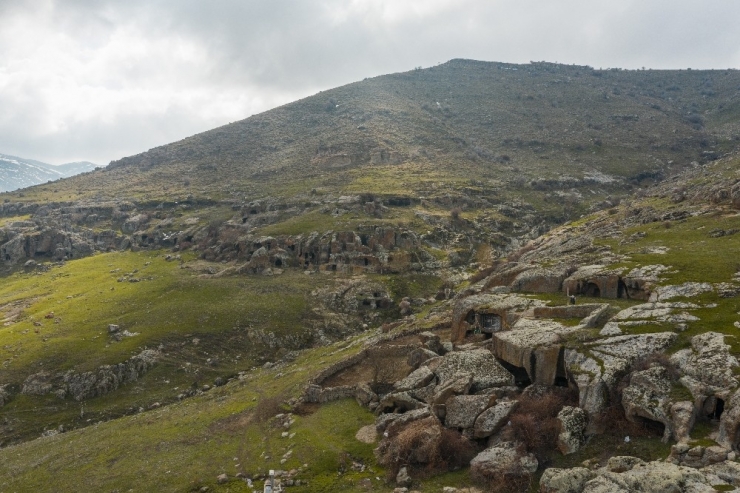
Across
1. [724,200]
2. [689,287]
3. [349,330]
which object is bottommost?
[349,330]

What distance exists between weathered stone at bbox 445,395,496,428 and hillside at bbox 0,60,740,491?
0.11 metres

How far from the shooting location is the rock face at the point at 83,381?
52594mm

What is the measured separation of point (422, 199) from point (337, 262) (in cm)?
4552

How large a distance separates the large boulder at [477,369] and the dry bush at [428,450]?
4.05m

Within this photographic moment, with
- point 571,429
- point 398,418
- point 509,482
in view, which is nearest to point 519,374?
point 571,429

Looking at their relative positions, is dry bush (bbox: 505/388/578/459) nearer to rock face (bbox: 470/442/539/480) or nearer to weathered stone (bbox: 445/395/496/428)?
rock face (bbox: 470/442/539/480)

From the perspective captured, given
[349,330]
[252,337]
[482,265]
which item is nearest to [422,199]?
[482,265]

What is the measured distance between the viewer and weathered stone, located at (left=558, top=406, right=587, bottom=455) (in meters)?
19.7

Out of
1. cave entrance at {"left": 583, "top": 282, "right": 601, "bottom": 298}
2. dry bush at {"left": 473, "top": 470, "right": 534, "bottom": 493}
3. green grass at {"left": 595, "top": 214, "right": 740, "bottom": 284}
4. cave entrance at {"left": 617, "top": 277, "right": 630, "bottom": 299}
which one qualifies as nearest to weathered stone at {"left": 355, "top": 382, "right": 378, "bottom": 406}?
dry bush at {"left": 473, "top": 470, "right": 534, "bottom": 493}

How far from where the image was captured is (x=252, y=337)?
6606 cm

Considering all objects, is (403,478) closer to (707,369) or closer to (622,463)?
(622,463)

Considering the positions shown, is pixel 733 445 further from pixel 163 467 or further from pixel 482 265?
pixel 482 265

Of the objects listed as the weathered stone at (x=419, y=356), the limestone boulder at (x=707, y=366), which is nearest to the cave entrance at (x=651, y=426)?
the limestone boulder at (x=707, y=366)

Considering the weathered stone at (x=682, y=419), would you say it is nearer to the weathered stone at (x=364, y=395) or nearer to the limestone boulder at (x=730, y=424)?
the limestone boulder at (x=730, y=424)
